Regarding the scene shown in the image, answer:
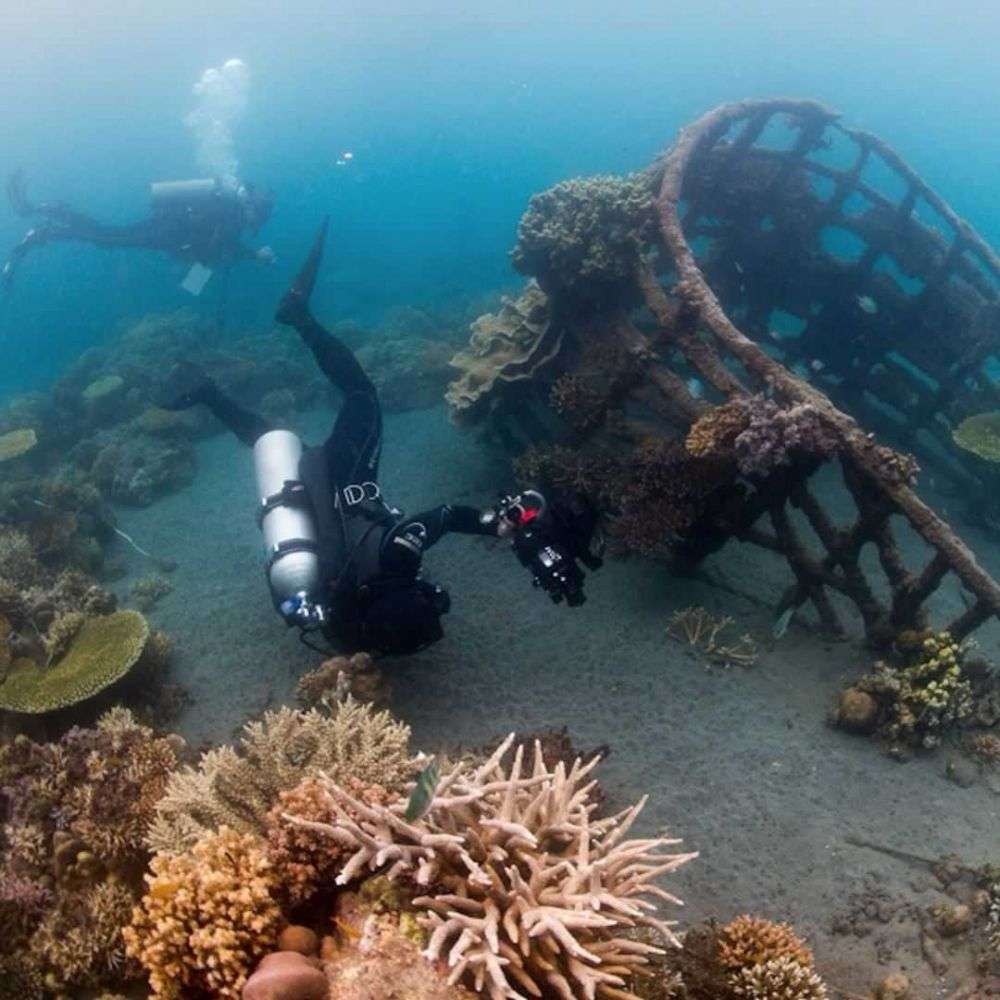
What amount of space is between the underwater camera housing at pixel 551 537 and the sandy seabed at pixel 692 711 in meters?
1.56

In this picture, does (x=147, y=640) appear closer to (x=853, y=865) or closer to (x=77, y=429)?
(x=853, y=865)

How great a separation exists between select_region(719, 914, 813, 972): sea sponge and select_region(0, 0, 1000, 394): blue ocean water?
35.8 meters

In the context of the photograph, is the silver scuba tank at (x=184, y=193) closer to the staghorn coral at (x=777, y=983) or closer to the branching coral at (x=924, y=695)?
the branching coral at (x=924, y=695)

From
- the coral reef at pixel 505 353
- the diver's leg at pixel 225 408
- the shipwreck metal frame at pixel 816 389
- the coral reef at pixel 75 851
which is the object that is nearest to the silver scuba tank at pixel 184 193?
the diver's leg at pixel 225 408

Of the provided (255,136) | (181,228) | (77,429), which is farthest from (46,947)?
(255,136)

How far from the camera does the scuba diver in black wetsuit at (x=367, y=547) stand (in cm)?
598

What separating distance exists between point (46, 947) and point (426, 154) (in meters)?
106

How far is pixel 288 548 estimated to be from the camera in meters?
6.27

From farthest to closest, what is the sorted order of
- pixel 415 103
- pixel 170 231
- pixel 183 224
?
pixel 415 103
pixel 170 231
pixel 183 224

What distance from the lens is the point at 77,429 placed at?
1805cm

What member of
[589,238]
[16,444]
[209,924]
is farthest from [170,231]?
[209,924]

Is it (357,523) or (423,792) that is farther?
(357,523)

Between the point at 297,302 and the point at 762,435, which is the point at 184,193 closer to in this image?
the point at 297,302

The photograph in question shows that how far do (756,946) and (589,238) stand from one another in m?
7.87
